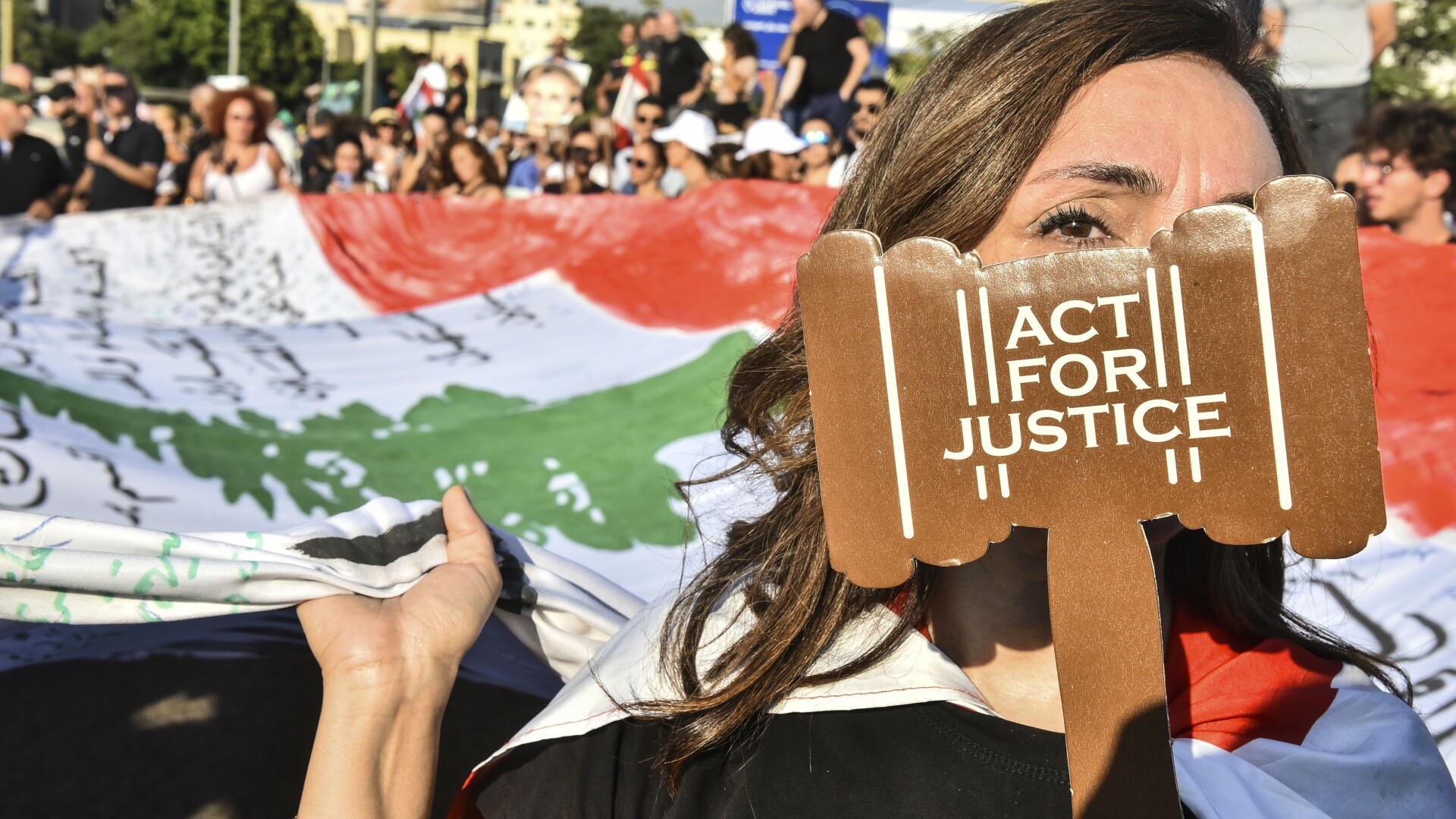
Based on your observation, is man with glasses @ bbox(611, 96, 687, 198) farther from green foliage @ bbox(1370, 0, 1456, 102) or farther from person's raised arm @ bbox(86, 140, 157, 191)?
green foliage @ bbox(1370, 0, 1456, 102)

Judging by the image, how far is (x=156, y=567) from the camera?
1.41 meters

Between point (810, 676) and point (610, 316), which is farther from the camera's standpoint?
point (610, 316)

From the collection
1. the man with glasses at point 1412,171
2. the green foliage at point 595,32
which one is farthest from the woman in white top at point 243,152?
the green foliage at point 595,32

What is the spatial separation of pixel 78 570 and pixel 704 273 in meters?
3.23

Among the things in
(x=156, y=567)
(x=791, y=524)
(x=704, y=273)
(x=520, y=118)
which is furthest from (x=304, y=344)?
(x=520, y=118)

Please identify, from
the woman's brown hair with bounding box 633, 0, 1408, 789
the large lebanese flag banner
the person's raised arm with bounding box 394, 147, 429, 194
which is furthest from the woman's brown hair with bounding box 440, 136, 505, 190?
the woman's brown hair with bounding box 633, 0, 1408, 789

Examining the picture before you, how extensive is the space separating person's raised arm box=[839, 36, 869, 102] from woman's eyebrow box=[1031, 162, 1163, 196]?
5643 millimetres

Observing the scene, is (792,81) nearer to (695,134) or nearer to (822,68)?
(822,68)

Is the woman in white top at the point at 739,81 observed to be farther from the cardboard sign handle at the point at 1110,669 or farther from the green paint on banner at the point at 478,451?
the cardboard sign handle at the point at 1110,669

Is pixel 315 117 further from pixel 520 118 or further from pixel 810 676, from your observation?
pixel 810 676

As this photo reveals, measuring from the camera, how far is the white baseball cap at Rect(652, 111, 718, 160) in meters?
6.59

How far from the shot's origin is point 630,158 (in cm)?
766

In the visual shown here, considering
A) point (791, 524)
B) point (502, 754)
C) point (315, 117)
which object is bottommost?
point (315, 117)

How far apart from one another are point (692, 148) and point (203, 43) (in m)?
40.5
